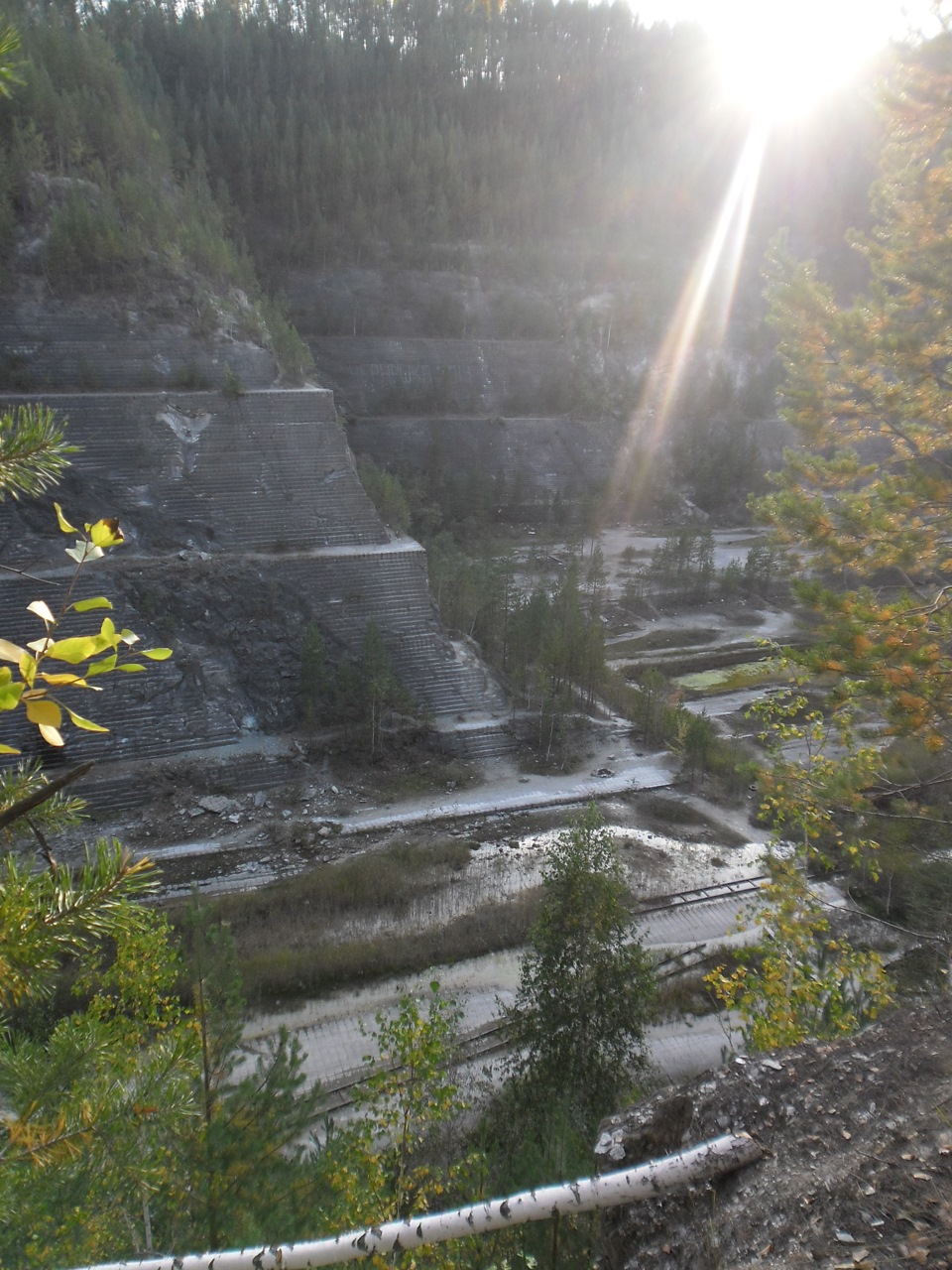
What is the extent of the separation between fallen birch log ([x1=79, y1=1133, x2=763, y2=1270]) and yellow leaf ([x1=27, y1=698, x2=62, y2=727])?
145 centimetres

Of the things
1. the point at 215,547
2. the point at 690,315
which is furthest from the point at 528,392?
the point at 215,547

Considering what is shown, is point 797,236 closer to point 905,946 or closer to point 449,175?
point 449,175

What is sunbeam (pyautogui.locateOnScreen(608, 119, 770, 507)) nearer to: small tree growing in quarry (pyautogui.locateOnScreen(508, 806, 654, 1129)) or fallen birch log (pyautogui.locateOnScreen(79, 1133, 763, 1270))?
small tree growing in quarry (pyautogui.locateOnScreen(508, 806, 654, 1129))

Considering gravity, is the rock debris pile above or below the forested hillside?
below

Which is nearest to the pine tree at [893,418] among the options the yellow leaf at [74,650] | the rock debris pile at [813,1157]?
the rock debris pile at [813,1157]

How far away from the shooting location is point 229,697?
17.5 meters

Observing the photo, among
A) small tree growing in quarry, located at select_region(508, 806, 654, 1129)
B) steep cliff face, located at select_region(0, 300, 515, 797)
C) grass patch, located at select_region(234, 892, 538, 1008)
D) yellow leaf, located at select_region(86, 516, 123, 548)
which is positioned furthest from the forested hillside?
yellow leaf, located at select_region(86, 516, 123, 548)

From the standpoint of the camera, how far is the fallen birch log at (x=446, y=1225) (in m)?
1.73

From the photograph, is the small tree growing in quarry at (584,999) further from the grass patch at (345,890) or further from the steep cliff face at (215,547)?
the steep cliff face at (215,547)

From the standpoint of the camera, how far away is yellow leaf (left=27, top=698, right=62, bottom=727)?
104cm

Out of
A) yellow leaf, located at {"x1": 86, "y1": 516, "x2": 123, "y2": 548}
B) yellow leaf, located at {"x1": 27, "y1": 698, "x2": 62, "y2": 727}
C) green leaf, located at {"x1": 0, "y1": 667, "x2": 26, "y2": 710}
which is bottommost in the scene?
yellow leaf, located at {"x1": 27, "y1": 698, "x2": 62, "y2": 727}

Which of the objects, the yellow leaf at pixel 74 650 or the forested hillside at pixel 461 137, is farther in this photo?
the forested hillside at pixel 461 137

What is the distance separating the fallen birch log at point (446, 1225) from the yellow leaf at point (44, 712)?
1446 millimetres

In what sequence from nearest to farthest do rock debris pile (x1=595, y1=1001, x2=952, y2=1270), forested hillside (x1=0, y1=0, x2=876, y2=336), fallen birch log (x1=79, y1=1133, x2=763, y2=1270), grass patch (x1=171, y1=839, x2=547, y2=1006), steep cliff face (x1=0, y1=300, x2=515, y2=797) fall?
fallen birch log (x1=79, y1=1133, x2=763, y2=1270) < rock debris pile (x1=595, y1=1001, x2=952, y2=1270) < grass patch (x1=171, y1=839, x2=547, y2=1006) < steep cliff face (x1=0, y1=300, x2=515, y2=797) < forested hillside (x1=0, y1=0, x2=876, y2=336)
